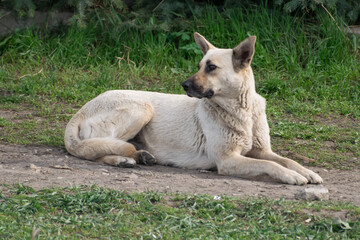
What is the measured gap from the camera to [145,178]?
540 centimetres

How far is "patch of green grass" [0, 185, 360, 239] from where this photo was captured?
12.8ft

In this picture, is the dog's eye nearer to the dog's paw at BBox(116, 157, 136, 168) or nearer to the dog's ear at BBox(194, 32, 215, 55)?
the dog's ear at BBox(194, 32, 215, 55)

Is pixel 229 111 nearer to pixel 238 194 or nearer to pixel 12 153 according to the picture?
pixel 238 194

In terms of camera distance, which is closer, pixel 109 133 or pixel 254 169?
pixel 254 169

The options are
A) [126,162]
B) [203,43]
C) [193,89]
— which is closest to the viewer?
[193,89]

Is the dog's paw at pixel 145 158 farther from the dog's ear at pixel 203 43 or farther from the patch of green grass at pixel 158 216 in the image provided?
the patch of green grass at pixel 158 216

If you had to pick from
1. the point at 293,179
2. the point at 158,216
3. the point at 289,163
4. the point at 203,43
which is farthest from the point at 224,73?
the point at 158,216

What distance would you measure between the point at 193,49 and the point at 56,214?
18.3 feet

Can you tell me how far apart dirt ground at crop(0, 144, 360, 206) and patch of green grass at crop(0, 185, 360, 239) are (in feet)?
1.07

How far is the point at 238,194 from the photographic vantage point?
16.0 ft

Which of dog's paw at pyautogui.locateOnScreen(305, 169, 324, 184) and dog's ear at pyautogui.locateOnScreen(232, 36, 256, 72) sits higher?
dog's ear at pyautogui.locateOnScreen(232, 36, 256, 72)

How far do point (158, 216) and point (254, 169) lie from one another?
163 centimetres

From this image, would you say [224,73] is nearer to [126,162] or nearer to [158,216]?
[126,162]

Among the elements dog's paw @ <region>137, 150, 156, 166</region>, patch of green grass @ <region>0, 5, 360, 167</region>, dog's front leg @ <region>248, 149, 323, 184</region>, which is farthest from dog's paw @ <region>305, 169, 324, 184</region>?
patch of green grass @ <region>0, 5, 360, 167</region>
